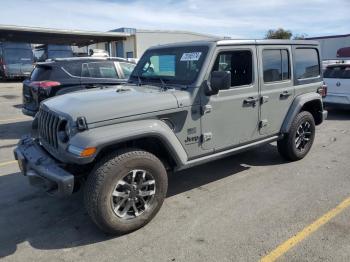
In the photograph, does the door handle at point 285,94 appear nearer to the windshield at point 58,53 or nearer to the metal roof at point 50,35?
the windshield at point 58,53

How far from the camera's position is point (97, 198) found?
329cm

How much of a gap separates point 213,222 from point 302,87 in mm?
2851

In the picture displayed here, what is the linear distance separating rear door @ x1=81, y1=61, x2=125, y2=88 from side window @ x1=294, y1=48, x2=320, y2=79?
13.8ft

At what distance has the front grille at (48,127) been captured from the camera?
11.9 feet

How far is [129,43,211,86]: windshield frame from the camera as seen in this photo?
13.6ft

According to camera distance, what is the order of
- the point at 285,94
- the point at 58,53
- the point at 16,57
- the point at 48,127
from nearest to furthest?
the point at 48,127
the point at 285,94
the point at 16,57
the point at 58,53

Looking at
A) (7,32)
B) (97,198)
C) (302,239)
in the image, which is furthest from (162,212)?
(7,32)

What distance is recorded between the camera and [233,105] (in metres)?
4.44

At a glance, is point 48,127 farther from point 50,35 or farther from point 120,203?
point 50,35

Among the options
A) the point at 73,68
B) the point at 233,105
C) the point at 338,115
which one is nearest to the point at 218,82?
the point at 233,105

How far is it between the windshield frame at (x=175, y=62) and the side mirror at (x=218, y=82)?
17 cm

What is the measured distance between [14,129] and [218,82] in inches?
250

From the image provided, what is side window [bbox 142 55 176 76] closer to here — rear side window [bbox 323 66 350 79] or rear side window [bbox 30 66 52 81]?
rear side window [bbox 30 66 52 81]

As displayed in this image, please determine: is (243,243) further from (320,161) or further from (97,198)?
(320,161)
